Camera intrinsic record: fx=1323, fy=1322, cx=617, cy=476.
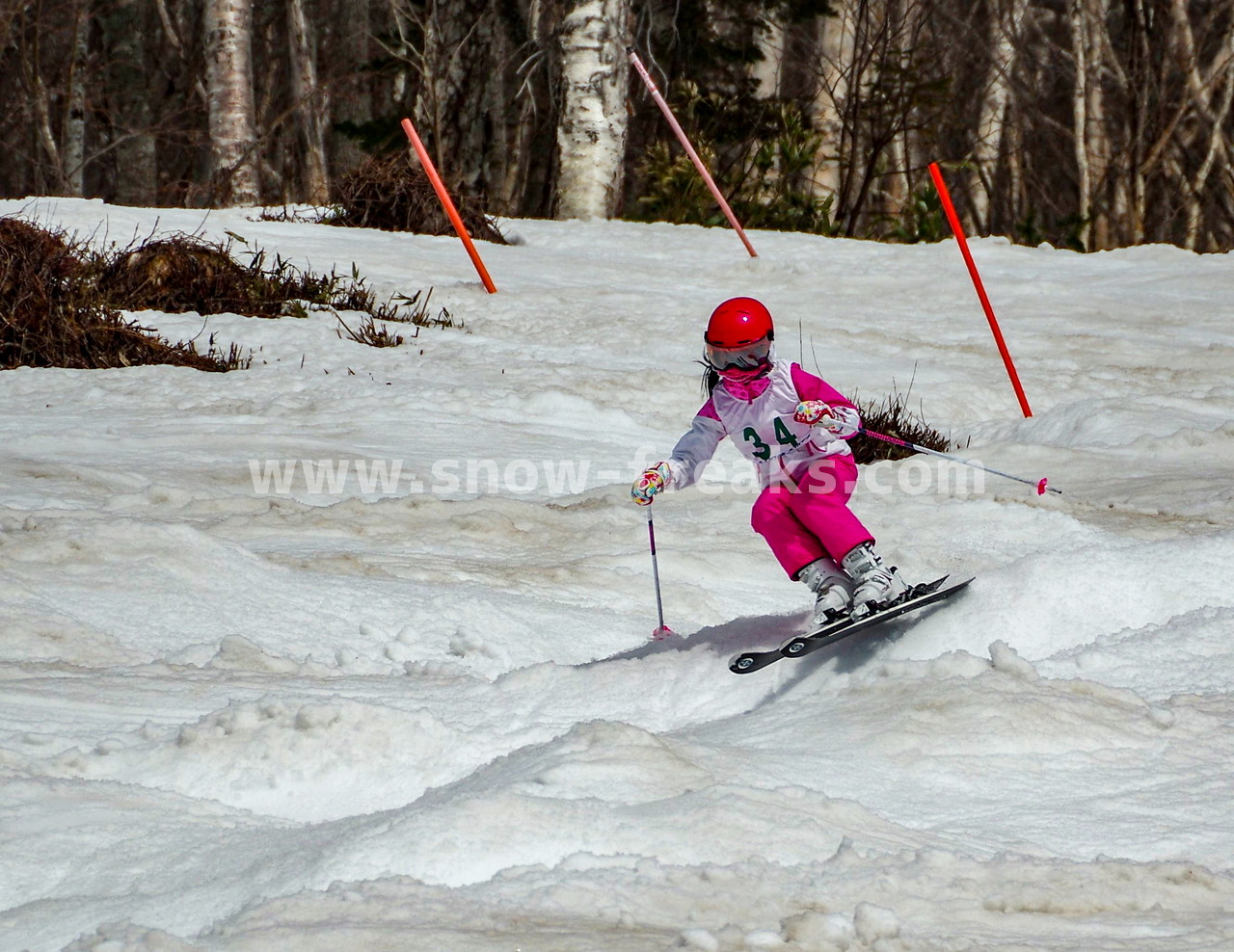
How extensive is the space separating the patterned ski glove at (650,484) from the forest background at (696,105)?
804 cm

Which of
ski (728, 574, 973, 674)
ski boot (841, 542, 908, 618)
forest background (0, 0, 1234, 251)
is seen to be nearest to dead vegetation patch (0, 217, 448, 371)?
forest background (0, 0, 1234, 251)

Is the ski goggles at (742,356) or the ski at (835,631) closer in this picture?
the ski at (835,631)

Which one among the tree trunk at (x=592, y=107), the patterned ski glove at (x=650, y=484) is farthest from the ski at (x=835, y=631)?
the tree trunk at (x=592, y=107)

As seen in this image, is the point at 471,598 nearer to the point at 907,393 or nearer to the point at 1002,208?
the point at 907,393

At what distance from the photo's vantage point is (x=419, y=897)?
1756mm

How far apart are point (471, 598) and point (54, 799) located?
1692 mm

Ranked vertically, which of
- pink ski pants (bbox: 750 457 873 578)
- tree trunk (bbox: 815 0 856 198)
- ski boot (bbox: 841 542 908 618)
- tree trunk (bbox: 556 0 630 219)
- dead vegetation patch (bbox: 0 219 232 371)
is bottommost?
ski boot (bbox: 841 542 908 618)

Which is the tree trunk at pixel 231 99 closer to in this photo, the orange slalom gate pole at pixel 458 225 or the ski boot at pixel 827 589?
the orange slalom gate pole at pixel 458 225

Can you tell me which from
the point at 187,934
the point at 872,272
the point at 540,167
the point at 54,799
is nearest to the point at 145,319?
the point at 872,272

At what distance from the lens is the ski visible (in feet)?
9.42

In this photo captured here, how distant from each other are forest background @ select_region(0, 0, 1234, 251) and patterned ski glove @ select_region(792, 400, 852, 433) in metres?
8.27

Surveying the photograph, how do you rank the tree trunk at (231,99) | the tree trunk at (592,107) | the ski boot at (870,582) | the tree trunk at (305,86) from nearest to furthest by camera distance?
1. the ski boot at (870,582)
2. the tree trunk at (592,107)
3. the tree trunk at (231,99)
4. the tree trunk at (305,86)

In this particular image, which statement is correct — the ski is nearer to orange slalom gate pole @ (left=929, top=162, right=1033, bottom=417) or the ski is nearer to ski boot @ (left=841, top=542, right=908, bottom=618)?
ski boot @ (left=841, top=542, right=908, bottom=618)
